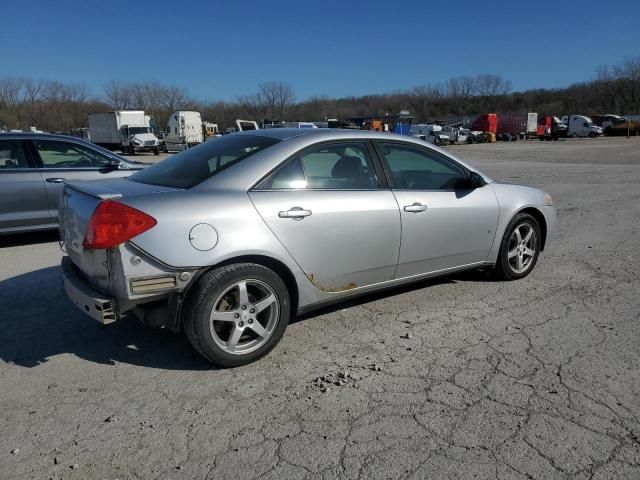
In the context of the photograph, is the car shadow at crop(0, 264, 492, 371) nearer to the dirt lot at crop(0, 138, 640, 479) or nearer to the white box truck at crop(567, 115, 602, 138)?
the dirt lot at crop(0, 138, 640, 479)

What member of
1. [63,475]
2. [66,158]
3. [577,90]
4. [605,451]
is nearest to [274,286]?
[63,475]

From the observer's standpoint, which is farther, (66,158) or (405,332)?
(66,158)

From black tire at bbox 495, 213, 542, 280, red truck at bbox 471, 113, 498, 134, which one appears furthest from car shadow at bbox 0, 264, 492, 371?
red truck at bbox 471, 113, 498, 134

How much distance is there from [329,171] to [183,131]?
40430 millimetres

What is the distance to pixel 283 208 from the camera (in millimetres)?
3365

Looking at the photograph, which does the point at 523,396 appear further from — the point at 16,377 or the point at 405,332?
the point at 16,377

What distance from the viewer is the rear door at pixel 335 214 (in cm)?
340

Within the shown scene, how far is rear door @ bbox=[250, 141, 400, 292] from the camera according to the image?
11.1ft

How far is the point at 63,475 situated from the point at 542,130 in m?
66.1

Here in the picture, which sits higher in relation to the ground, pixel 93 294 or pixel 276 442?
pixel 93 294

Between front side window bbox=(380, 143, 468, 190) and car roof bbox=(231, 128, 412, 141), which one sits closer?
car roof bbox=(231, 128, 412, 141)

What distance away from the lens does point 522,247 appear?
5.00m

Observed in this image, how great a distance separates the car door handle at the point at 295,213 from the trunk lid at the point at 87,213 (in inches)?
30.3

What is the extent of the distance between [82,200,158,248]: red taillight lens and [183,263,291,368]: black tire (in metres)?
0.49
